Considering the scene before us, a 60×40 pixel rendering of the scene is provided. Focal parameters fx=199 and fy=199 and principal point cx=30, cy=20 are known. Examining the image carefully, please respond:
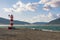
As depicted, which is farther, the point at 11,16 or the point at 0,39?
the point at 11,16

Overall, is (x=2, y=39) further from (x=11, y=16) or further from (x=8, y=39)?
(x=11, y=16)

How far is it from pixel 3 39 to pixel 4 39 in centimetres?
11

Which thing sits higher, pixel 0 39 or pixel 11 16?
pixel 11 16

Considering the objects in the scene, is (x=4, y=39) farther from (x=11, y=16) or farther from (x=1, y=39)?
(x=11, y=16)

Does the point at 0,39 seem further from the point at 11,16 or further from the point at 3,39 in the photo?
the point at 11,16

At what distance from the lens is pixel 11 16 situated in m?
32.6

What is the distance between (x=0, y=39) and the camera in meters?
19.6

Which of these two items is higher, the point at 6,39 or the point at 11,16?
the point at 11,16

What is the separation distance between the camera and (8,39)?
1961cm

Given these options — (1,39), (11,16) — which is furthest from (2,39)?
(11,16)

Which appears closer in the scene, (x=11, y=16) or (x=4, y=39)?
(x=4, y=39)

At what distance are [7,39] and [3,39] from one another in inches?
15.4

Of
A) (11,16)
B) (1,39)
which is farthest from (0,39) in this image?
(11,16)

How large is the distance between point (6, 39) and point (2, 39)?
390 millimetres
